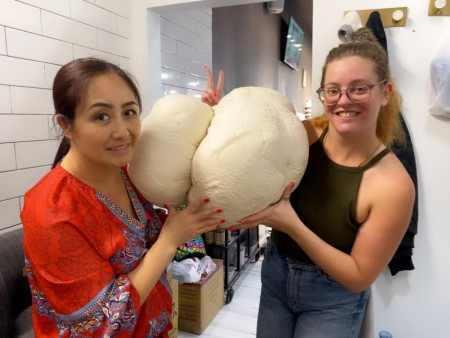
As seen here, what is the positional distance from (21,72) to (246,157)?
4.37 ft

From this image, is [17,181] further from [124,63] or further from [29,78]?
[124,63]

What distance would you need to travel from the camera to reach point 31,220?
0.77m

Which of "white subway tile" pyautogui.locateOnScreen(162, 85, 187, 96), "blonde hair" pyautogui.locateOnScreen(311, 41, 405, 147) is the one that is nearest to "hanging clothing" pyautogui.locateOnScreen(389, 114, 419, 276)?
"blonde hair" pyautogui.locateOnScreen(311, 41, 405, 147)

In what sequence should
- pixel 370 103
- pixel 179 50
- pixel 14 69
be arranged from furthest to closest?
pixel 179 50 < pixel 14 69 < pixel 370 103

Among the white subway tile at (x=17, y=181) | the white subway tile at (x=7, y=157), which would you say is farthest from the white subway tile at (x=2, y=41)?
the white subway tile at (x=17, y=181)

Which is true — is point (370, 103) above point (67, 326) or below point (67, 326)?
above

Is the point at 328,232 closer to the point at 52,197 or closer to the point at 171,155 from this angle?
the point at 171,155

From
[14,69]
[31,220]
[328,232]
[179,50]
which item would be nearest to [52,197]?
[31,220]

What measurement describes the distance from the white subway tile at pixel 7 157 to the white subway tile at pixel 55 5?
684 mm

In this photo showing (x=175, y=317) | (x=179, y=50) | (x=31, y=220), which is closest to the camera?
(x=31, y=220)

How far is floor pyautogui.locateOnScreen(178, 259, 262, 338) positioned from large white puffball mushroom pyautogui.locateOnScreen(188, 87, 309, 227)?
1.73 meters

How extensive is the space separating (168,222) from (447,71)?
5.07ft

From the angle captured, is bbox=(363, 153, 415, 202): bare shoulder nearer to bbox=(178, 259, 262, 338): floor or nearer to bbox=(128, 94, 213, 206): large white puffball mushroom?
bbox=(128, 94, 213, 206): large white puffball mushroom

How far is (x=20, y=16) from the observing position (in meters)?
1.52
